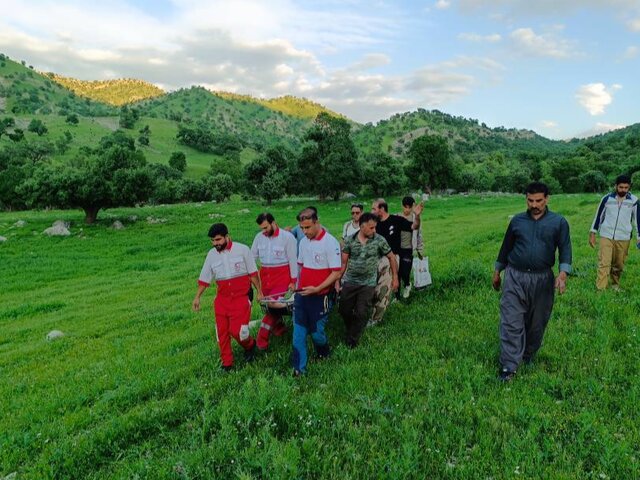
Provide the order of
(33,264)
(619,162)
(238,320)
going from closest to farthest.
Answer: (238,320)
(33,264)
(619,162)

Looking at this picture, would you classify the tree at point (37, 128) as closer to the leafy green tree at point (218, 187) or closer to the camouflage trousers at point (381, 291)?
the leafy green tree at point (218, 187)

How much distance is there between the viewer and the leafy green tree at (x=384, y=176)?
167ft

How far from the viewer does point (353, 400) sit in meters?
5.21

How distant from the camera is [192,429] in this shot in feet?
15.7

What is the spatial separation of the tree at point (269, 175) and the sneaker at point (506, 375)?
40.5m

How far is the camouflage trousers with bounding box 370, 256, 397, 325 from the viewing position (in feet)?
26.5

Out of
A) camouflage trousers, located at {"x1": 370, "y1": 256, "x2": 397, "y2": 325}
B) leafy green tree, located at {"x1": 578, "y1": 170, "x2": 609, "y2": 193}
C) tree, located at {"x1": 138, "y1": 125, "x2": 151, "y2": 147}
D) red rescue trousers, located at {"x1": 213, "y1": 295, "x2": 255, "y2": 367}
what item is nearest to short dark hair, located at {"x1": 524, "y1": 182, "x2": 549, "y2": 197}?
camouflage trousers, located at {"x1": 370, "y1": 256, "x2": 397, "y2": 325}

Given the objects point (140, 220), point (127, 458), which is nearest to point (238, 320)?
point (127, 458)

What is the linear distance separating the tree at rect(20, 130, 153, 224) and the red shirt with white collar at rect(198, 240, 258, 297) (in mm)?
26738

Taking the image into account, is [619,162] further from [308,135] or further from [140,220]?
[140,220]

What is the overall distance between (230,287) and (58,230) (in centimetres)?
2564

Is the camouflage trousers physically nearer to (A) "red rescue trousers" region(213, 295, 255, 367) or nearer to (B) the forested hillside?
(A) "red rescue trousers" region(213, 295, 255, 367)

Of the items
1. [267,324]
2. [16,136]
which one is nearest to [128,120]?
[16,136]

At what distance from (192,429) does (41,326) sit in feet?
31.0
